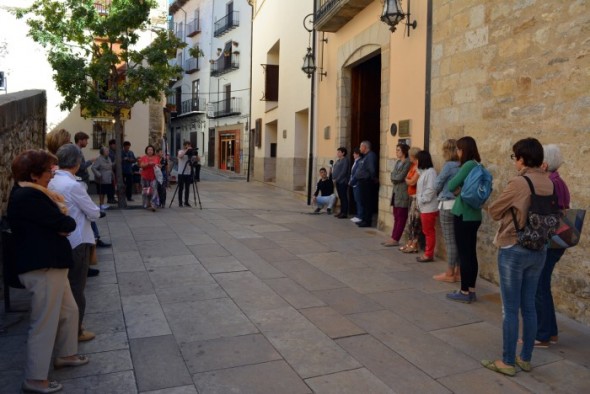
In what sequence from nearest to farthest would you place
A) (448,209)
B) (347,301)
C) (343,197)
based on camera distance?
(347,301), (448,209), (343,197)

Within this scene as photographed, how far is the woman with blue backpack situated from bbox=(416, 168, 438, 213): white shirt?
3.95ft

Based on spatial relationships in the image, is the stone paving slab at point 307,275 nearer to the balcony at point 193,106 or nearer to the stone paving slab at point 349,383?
the stone paving slab at point 349,383

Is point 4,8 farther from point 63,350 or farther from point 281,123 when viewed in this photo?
point 63,350

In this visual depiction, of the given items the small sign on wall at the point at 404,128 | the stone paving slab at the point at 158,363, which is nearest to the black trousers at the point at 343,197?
the small sign on wall at the point at 404,128

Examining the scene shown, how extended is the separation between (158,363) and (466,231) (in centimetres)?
309

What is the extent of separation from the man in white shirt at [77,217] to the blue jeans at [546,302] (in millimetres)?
3361

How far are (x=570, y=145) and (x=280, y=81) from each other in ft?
42.4

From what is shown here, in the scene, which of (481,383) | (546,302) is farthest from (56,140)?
(546,302)

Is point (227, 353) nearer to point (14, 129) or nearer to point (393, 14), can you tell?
point (14, 129)

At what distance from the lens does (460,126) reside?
20.5 ft

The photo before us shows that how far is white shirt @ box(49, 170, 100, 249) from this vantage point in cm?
348

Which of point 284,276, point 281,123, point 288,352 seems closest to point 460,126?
point 284,276

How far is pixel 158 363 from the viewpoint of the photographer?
132 inches

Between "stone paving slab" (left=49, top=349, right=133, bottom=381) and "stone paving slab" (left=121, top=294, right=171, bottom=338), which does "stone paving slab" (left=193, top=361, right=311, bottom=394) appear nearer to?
"stone paving slab" (left=49, top=349, right=133, bottom=381)
